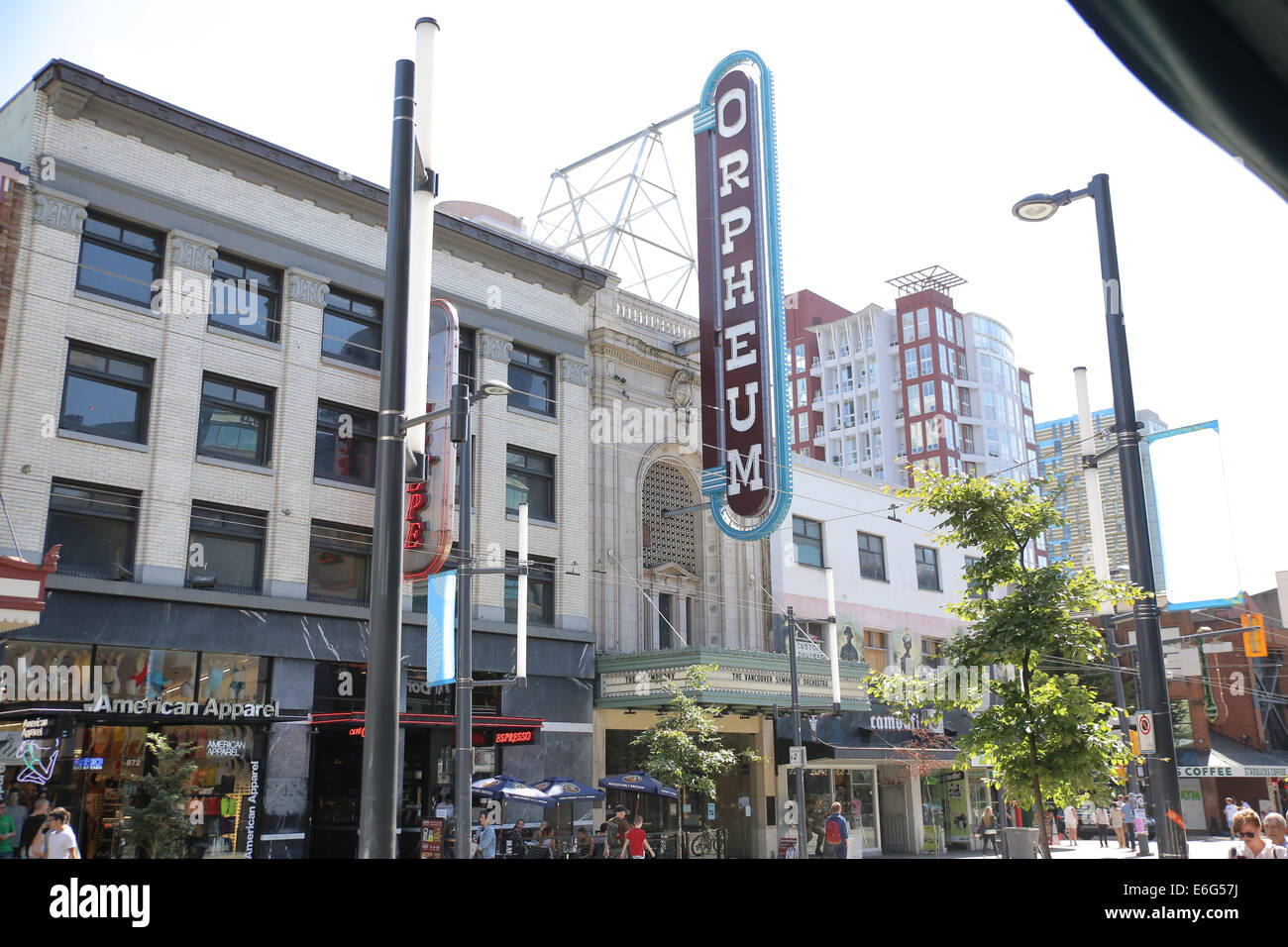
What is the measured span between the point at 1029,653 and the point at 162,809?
1562 cm

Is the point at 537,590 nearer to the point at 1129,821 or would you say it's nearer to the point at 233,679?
the point at 233,679

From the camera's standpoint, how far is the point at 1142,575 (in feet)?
40.2

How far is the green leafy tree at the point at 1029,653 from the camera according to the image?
1598cm

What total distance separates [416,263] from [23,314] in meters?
18.1

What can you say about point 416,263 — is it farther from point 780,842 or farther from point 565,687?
point 780,842

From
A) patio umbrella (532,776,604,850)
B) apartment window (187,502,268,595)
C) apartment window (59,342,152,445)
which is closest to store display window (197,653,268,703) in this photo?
apartment window (187,502,268,595)

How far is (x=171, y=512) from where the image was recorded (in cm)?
2455

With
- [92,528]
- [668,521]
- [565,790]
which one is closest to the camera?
[92,528]

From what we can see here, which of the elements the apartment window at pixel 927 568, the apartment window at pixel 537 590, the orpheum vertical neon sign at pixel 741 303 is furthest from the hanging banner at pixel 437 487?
the apartment window at pixel 927 568

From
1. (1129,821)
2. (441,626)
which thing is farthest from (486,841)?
(1129,821)

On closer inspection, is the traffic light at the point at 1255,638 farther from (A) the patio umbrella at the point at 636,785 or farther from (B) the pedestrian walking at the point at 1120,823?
(A) the patio umbrella at the point at 636,785

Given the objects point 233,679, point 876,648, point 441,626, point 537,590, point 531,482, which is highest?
point 531,482
